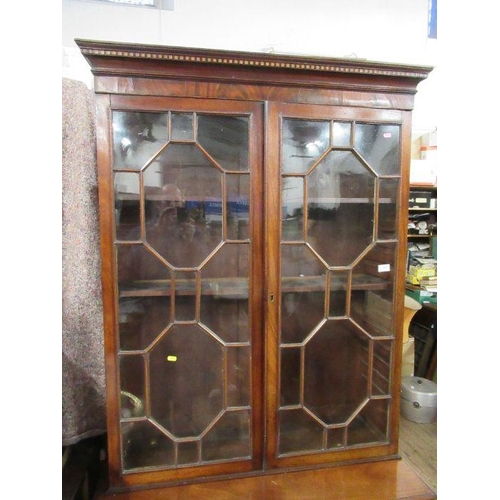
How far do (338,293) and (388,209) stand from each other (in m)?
0.34

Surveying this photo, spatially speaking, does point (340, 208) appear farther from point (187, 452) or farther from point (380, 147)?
point (187, 452)

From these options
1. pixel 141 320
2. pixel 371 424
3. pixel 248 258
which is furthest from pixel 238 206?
pixel 371 424

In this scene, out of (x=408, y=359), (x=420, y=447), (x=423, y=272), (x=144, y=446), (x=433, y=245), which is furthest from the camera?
(x=433, y=245)

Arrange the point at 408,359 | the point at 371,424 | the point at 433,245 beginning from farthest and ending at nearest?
the point at 433,245 → the point at 408,359 → the point at 371,424

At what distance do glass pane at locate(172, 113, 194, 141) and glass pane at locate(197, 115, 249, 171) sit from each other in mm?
28

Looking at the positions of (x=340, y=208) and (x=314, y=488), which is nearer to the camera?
(x=314, y=488)

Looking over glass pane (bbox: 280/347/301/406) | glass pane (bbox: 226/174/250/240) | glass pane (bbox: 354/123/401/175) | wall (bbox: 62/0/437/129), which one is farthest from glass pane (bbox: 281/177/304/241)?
wall (bbox: 62/0/437/129)

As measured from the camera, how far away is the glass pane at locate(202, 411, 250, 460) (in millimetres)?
1093

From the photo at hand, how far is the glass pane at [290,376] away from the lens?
111 centimetres

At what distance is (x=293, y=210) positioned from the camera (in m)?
1.08

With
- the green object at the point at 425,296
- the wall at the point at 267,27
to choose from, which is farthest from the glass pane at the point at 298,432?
the wall at the point at 267,27

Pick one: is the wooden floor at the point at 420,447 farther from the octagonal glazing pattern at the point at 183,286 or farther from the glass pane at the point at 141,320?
the glass pane at the point at 141,320

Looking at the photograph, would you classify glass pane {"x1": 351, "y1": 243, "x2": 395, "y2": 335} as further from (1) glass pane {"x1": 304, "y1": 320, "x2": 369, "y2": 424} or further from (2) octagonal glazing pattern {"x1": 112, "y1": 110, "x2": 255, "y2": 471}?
(2) octagonal glazing pattern {"x1": 112, "y1": 110, "x2": 255, "y2": 471}
